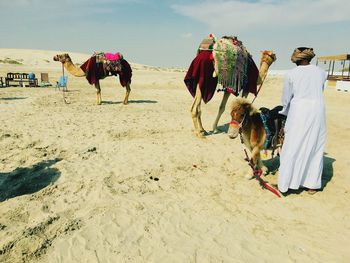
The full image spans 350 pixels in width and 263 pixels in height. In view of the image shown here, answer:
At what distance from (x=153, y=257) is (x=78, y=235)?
0.87 m

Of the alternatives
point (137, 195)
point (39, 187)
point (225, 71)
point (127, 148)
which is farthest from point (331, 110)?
point (39, 187)

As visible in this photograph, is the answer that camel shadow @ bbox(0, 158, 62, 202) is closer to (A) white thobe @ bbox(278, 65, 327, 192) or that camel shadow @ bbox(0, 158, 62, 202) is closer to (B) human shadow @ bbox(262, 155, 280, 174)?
(A) white thobe @ bbox(278, 65, 327, 192)

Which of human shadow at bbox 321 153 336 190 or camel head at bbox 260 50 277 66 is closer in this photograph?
human shadow at bbox 321 153 336 190

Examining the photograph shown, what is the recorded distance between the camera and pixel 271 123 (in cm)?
485

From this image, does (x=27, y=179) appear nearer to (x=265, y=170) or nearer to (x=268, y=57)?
(x=265, y=170)

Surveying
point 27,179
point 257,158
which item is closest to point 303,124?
point 257,158

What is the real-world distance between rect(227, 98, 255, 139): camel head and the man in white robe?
52 cm

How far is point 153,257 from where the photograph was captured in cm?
315

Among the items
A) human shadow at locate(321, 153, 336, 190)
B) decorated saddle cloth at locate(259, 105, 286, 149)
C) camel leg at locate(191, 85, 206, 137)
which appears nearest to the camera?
decorated saddle cloth at locate(259, 105, 286, 149)

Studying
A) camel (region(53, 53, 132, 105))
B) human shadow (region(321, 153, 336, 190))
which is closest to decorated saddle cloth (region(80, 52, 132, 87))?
camel (region(53, 53, 132, 105))

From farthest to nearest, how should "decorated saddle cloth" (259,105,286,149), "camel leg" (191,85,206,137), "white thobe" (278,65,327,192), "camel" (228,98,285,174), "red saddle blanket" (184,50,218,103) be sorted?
"camel leg" (191,85,206,137) → "red saddle blanket" (184,50,218,103) → "decorated saddle cloth" (259,105,286,149) → "camel" (228,98,285,174) → "white thobe" (278,65,327,192)

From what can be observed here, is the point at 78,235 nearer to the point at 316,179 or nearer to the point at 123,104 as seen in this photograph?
the point at 316,179

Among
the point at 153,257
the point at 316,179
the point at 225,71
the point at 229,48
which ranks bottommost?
the point at 153,257

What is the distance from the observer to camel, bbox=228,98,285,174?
4625 mm
